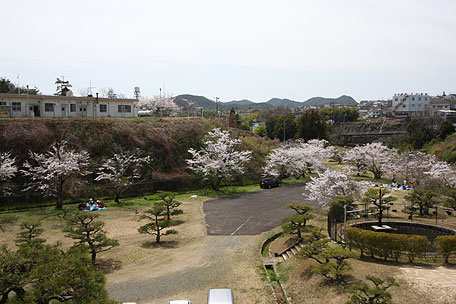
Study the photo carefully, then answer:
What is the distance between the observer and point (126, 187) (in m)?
27.9

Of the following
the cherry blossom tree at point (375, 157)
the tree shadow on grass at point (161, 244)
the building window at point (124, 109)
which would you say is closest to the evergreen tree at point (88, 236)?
the tree shadow on grass at point (161, 244)

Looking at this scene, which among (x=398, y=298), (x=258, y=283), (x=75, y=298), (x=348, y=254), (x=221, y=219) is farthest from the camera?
(x=221, y=219)

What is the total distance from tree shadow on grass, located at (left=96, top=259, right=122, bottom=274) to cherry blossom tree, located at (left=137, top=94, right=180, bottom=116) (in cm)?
4376

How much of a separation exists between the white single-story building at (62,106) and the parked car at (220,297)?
33933 mm

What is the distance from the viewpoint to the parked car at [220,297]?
1062 centimetres

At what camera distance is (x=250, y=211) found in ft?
75.7

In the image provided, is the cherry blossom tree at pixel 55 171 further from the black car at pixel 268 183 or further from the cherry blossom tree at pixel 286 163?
the cherry blossom tree at pixel 286 163

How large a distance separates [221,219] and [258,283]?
8.69 meters

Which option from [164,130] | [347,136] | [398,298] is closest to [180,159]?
[164,130]

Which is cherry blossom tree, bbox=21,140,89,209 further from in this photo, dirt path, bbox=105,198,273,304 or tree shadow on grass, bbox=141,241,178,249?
tree shadow on grass, bbox=141,241,178,249

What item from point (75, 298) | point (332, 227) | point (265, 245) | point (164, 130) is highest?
point (164, 130)

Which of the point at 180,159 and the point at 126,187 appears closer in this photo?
the point at 126,187

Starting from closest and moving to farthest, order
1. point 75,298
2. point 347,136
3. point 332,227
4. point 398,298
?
point 75,298
point 398,298
point 332,227
point 347,136

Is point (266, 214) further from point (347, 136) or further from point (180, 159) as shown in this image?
point (347, 136)
